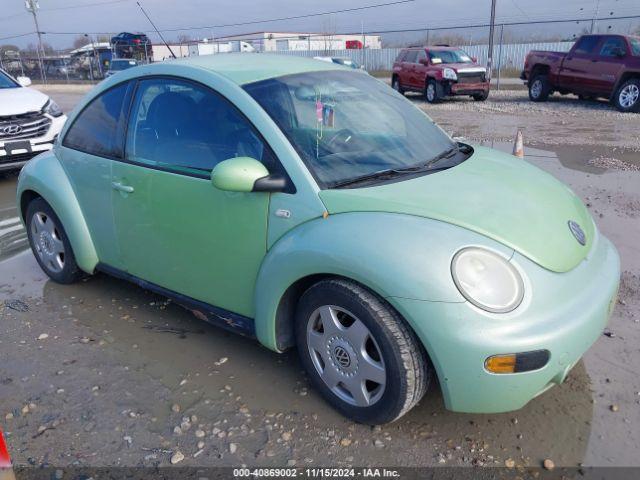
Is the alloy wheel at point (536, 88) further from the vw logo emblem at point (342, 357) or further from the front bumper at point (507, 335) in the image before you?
the vw logo emblem at point (342, 357)

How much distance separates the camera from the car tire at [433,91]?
17047 millimetres

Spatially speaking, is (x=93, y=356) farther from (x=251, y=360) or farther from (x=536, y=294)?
(x=536, y=294)

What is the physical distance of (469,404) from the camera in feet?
7.76

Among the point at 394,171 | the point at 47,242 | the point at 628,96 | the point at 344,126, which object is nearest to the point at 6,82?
the point at 47,242

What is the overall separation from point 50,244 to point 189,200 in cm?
193

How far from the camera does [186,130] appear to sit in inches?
126

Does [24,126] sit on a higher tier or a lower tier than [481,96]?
higher

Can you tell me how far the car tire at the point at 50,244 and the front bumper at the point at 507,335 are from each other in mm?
2964

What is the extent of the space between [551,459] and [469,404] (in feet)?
1.64

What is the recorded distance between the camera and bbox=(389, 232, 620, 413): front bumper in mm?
2211

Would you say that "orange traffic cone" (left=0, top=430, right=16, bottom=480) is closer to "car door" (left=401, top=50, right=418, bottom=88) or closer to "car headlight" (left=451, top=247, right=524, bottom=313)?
"car headlight" (left=451, top=247, right=524, bottom=313)

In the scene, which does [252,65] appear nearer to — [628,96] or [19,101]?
[19,101]

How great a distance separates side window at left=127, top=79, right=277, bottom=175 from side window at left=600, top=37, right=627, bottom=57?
45.3ft

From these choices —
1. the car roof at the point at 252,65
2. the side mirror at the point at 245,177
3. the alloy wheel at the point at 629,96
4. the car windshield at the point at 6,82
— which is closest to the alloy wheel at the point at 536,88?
the alloy wheel at the point at 629,96
